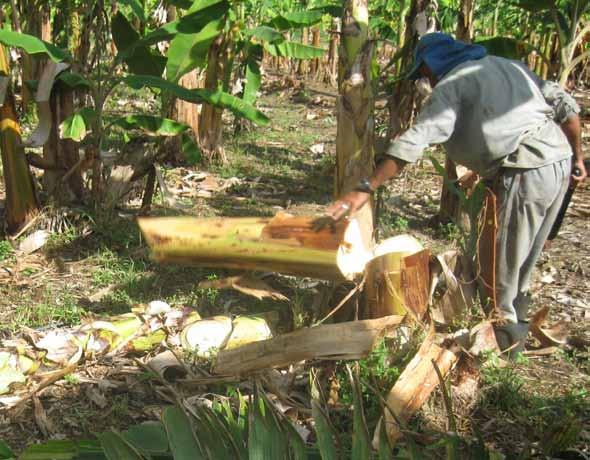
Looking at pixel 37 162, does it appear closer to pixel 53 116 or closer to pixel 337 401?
pixel 53 116

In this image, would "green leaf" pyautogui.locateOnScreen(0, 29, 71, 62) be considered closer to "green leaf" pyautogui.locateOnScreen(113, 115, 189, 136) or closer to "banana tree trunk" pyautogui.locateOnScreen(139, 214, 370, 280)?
"green leaf" pyautogui.locateOnScreen(113, 115, 189, 136)

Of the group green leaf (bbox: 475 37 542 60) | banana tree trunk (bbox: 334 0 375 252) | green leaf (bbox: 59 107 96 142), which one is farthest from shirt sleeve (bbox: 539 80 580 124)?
green leaf (bbox: 59 107 96 142)

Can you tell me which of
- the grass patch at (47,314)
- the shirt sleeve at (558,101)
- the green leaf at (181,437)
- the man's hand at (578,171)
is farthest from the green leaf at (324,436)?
the grass patch at (47,314)

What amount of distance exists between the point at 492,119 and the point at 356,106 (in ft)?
A: 2.45

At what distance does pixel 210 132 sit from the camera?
316 inches

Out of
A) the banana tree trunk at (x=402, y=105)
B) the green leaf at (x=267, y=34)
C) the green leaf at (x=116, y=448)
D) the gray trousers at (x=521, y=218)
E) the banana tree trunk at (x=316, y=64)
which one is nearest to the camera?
the green leaf at (x=116, y=448)

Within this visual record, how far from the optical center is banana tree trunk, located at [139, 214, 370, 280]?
11.6 feet

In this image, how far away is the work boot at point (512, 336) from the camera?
3855mm

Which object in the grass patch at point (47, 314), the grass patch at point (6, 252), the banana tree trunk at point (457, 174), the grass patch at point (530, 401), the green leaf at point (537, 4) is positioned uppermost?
the green leaf at point (537, 4)

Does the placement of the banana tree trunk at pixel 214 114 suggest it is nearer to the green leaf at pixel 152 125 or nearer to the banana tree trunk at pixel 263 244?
the green leaf at pixel 152 125

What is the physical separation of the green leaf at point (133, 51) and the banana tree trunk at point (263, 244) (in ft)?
7.20

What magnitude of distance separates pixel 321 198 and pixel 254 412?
552cm

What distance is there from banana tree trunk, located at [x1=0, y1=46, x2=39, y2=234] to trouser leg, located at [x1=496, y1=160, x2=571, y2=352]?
357 cm

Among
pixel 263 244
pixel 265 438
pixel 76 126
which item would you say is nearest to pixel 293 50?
pixel 76 126
